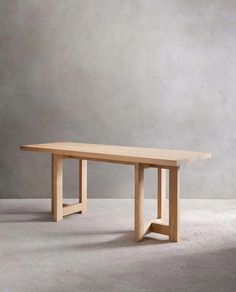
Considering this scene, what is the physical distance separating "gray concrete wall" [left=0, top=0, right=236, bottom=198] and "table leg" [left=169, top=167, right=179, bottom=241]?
1.50 m

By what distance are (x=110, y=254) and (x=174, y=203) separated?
57 cm

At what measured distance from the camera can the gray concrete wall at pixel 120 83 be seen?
3990 millimetres

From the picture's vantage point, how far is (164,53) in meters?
4.01

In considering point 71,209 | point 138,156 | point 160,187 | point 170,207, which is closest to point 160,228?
point 170,207

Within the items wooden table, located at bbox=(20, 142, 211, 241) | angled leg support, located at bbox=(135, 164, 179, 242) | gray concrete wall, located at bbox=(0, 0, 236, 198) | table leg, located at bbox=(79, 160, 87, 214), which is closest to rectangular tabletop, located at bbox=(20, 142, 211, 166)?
wooden table, located at bbox=(20, 142, 211, 241)

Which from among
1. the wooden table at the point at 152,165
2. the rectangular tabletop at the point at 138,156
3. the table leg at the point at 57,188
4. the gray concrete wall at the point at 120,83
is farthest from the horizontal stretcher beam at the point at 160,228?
the gray concrete wall at the point at 120,83

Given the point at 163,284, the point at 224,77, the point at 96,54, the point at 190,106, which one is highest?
the point at 96,54

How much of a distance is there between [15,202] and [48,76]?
1382mm

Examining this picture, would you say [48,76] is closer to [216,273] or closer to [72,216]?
[72,216]

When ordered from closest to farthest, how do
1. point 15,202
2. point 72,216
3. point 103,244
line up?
point 103,244 → point 72,216 → point 15,202

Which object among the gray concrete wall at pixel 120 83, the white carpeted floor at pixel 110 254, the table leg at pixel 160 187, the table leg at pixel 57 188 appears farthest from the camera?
the gray concrete wall at pixel 120 83

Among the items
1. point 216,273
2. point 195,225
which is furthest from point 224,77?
point 216,273

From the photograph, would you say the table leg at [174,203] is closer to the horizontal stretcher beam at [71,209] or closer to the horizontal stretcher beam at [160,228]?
the horizontal stretcher beam at [160,228]

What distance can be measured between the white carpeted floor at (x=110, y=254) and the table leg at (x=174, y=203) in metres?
0.09
